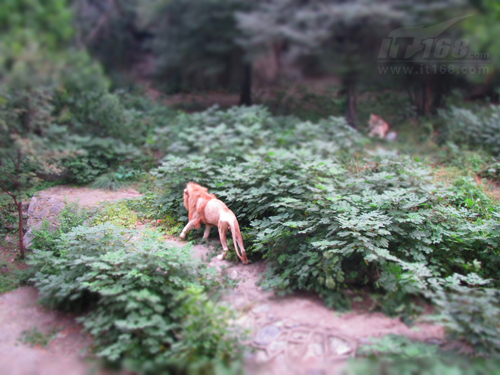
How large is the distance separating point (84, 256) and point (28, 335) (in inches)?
37.8

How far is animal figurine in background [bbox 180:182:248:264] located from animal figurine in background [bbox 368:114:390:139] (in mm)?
6348

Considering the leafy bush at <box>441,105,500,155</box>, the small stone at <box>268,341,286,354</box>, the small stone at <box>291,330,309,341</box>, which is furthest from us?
Result: the leafy bush at <box>441,105,500,155</box>

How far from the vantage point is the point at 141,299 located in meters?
3.66

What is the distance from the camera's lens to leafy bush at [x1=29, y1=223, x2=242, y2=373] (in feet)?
11.2

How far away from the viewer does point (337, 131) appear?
908cm

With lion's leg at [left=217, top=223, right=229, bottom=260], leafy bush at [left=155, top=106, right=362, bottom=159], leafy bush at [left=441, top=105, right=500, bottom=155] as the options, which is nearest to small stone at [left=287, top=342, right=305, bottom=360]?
lion's leg at [left=217, top=223, right=229, bottom=260]

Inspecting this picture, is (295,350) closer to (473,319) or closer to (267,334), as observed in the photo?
(267,334)

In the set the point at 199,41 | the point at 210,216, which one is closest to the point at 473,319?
the point at 210,216

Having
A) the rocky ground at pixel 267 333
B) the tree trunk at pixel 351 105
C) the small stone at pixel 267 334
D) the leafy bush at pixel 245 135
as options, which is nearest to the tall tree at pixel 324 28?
the tree trunk at pixel 351 105

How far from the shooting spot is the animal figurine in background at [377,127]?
33.7ft

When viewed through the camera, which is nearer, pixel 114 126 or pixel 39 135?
pixel 39 135

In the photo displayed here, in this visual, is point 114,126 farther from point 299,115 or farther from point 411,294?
point 411,294

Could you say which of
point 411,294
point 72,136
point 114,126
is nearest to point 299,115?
point 114,126

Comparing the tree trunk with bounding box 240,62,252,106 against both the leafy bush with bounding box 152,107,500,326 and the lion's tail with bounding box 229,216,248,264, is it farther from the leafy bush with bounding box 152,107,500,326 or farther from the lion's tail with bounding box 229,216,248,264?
the lion's tail with bounding box 229,216,248,264
